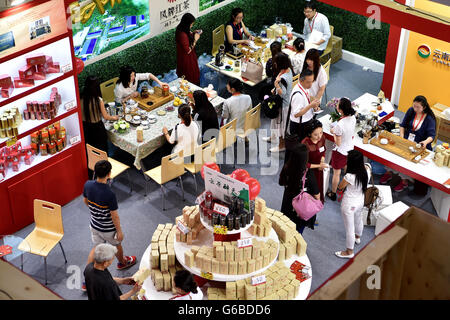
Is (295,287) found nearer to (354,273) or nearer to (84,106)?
(354,273)

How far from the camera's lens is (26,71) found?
6.91 meters

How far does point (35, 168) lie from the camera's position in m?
7.18

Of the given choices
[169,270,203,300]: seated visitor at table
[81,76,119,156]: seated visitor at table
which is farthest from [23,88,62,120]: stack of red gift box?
[169,270,203,300]: seated visitor at table

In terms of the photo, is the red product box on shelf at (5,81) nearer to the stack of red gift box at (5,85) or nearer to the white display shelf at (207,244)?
the stack of red gift box at (5,85)

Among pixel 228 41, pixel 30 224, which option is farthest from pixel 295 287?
pixel 228 41

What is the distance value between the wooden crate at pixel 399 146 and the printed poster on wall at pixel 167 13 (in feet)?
13.0

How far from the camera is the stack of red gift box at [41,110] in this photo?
7.08 metres

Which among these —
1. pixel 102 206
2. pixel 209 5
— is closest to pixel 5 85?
pixel 102 206

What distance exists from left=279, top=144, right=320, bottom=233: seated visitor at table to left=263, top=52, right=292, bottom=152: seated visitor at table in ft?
6.64

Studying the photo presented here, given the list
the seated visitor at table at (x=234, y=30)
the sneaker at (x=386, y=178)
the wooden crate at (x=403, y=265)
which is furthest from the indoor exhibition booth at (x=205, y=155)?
the seated visitor at table at (x=234, y=30)

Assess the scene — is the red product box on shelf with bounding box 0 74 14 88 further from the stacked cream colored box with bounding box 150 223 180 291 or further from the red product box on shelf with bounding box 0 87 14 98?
the stacked cream colored box with bounding box 150 223 180 291

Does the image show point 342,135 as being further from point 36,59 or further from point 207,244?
point 36,59

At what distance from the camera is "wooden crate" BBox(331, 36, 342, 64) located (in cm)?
1082

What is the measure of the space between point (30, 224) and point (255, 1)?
20.0 feet
